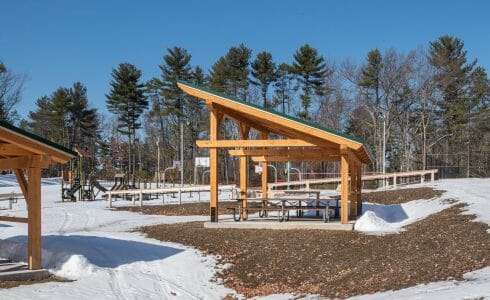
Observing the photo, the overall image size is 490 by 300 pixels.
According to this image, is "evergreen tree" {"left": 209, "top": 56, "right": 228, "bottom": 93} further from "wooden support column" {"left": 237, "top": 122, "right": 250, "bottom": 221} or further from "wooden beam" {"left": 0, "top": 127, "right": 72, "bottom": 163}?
"wooden beam" {"left": 0, "top": 127, "right": 72, "bottom": 163}

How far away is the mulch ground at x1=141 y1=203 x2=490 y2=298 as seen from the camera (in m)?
7.52

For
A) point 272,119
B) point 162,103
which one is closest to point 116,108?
point 162,103

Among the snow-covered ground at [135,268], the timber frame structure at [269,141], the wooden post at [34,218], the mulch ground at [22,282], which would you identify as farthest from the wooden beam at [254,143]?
the mulch ground at [22,282]

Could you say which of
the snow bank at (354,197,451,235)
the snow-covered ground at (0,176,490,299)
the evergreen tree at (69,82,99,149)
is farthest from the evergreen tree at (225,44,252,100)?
the snow-covered ground at (0,176,490,299)

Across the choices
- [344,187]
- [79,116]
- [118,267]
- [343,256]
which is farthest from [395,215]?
[79,116]

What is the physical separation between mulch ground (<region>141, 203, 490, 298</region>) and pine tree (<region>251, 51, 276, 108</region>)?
36059 mm

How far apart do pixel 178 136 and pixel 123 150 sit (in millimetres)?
9793

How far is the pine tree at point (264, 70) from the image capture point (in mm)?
49000

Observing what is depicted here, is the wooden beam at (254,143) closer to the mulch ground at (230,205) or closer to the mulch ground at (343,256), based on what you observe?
the mulch ground at (343,256)

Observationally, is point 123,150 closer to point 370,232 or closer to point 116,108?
point 116,108

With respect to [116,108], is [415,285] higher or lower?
lower

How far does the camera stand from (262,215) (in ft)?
59.9

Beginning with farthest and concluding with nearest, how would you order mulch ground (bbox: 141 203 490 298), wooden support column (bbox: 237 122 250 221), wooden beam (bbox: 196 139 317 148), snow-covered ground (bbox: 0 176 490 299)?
wooden support column (bbox: 237 122 250 221)
wooden beam (bbox: 196 139 317 148)
mulch ground (bbox: 141 203 490 298)
snow-covered ground (bbox: 0 176 490 299)

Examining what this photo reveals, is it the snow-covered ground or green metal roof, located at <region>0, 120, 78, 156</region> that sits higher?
green metal roof, located at <region>0, 120, 78, 156</region>
